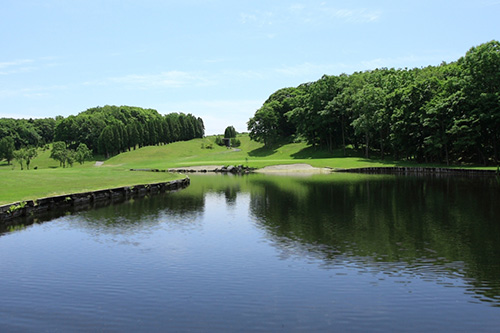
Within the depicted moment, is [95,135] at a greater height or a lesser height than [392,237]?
greater

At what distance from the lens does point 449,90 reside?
72.8 metres

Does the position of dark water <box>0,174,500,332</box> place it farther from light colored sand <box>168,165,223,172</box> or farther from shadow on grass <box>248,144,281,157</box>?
shadow on grass <box>248,144,281,157</box>

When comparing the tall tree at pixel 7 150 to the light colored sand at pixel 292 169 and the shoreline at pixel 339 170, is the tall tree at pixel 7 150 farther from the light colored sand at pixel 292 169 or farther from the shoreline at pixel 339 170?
the light colored sand at pixel 292 169

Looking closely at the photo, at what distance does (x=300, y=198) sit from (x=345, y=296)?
23.6 meters

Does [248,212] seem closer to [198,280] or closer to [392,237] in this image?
[392,237]

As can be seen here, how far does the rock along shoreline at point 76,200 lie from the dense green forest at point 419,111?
50.9m

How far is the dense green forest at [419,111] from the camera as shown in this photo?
65.9 metres

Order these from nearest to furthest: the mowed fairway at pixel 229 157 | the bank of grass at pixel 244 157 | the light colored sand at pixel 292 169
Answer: the light colored sand at pixel 292 169, the bank of grass at pixel 244 157, the mowed fairway at pixel 229 157

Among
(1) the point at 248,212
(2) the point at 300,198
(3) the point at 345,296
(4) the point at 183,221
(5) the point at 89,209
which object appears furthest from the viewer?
(2) the point at 300,198

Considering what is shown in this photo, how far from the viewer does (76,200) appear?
32.3 m

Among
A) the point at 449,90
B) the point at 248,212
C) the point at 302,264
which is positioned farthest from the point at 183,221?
the point at 449,90

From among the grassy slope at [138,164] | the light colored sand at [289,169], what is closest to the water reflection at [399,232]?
the grassy slope at [138,164]

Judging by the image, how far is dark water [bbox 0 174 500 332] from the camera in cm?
990

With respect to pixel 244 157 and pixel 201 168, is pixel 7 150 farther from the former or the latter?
pixel 201 168
